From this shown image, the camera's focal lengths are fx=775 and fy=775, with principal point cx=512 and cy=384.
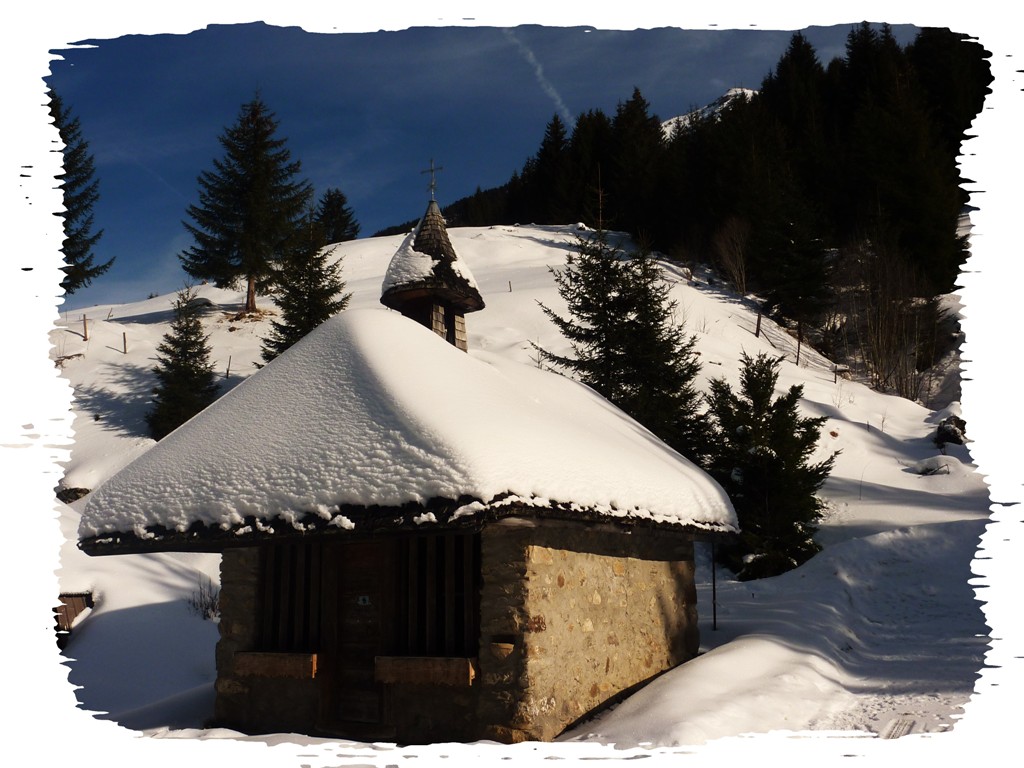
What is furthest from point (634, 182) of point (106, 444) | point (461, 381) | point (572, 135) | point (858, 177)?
point (461, 381)

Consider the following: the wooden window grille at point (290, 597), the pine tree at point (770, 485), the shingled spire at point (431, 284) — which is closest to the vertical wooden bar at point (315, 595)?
the wooden window grille at point (290, 597)

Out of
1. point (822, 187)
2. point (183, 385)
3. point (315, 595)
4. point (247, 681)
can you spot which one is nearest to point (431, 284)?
point (315, 595)

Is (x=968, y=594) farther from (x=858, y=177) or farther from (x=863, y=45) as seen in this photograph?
(x=863, y=45)

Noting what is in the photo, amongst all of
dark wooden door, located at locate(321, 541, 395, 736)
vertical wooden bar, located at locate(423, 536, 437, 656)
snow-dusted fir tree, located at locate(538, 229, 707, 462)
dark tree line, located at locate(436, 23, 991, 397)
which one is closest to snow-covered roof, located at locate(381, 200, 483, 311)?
dark wooden door, located at locate(321, 541, 395, 736)

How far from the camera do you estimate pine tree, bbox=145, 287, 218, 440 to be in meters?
24.0

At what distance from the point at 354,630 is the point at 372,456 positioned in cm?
241

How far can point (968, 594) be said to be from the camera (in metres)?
12.1

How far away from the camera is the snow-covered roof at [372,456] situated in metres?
6.36

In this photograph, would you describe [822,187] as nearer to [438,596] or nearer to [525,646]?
[438,596]

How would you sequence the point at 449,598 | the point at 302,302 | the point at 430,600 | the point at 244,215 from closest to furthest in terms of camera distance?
the point at 449,598 < the point at 430,600 < the point at 302,302 < the point at 244,215

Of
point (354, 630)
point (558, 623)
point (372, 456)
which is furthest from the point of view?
point (354, 630)

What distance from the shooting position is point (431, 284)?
11.7 metres

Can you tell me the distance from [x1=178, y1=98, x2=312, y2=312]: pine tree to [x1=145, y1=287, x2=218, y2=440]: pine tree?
309 inches

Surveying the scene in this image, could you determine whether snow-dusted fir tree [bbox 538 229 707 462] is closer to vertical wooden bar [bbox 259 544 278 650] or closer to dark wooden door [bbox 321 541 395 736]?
dark wooden door [bbox 321 541 395 736]
